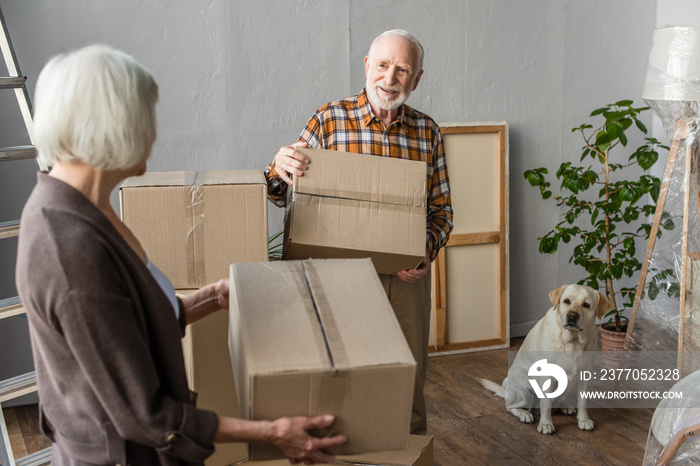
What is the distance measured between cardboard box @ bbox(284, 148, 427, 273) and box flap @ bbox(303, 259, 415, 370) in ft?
1.48

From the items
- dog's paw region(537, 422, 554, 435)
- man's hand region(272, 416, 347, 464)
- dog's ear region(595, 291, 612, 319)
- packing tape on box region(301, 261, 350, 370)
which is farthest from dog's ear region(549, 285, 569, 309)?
man's hand region(272, 416, 347, 464)

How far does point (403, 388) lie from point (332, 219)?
2.55 feet

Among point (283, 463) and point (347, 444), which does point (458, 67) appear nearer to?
point (283, 463)

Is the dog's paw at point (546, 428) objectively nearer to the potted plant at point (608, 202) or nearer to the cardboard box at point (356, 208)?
the potted plant at point (608, 202)

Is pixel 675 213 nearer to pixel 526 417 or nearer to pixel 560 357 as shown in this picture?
pixel 560 357

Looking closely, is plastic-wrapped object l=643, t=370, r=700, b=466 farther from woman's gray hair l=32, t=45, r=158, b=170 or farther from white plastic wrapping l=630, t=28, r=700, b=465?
woman's gray hair l=32, t=45, r=158, b=170

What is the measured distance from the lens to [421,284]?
222cm

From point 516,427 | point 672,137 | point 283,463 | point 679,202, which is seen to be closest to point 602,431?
point 516,427

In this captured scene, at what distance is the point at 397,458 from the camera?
5.73 feet

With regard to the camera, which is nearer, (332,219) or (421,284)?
(332,219)

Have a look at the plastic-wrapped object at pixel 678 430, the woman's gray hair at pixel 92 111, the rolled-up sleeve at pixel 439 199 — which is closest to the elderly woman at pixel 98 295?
the woman's gray hair at pixel 92 111

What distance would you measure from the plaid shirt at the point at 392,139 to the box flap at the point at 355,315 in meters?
0.88

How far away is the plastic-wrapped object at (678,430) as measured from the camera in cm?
210

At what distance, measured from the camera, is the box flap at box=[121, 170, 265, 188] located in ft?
5.49
